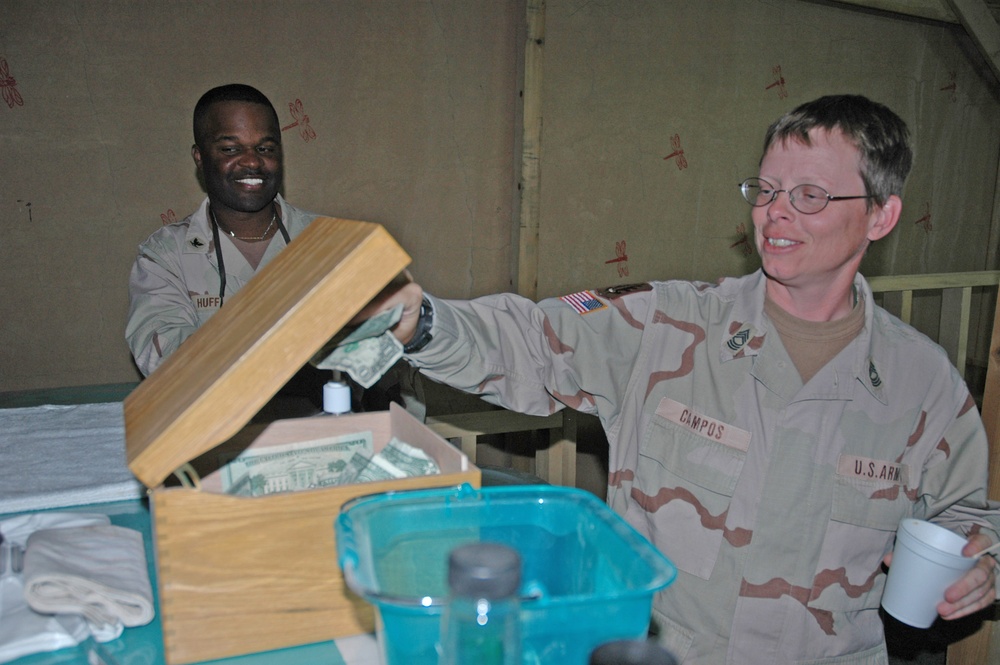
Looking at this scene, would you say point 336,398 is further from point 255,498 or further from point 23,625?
point 23,625

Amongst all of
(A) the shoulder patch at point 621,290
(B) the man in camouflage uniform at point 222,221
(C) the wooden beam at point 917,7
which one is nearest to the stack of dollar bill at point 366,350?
(A) the shoulder patch at point 621,290

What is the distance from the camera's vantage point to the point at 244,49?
286cm

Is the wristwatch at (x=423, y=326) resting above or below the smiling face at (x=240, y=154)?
below

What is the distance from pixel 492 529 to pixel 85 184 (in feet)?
7.93

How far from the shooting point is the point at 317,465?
1194 millimetres

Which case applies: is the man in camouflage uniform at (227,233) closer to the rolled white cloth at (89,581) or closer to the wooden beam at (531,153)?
the rolled white cloth at (89,581)

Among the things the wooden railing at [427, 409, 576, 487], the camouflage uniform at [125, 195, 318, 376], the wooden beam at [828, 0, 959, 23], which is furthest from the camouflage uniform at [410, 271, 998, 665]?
the wooden beam at [828, 0, 959, 23]

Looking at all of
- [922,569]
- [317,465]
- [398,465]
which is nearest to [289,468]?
[317,465]

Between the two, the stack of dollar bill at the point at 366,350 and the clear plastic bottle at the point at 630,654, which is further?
the stack of dollar bill at the point at 366,350

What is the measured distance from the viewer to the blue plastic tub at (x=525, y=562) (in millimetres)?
726

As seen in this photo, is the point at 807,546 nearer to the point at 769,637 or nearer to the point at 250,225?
the point at 769,637

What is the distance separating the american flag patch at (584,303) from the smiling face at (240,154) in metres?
1.11

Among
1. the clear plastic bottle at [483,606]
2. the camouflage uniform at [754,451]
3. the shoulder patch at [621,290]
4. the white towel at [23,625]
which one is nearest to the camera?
the clear plastic bottle at [483,606]

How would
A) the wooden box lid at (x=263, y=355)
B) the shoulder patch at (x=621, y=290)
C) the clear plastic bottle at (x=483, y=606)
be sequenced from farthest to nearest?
the shoulder patch at (x=621, y=290), the wooden box lid at (x=263, y=355), the clear plastic bottle at (x=483, y=606)
